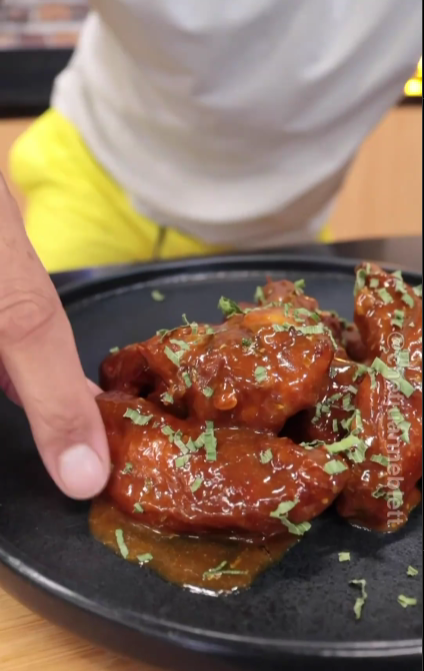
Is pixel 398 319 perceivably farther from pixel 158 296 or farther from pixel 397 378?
pixel 158 296

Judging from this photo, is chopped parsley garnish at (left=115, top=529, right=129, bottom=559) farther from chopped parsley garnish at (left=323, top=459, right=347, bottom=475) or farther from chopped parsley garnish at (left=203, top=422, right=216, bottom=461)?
chopped parsley garnish at (left=323, top=459, right=347, bottom=475)

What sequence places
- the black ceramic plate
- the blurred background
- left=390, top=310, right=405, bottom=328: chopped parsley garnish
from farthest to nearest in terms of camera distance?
the blurred background → left=390, top=310, right=405, bottom=328: chopped parsley garnish → the black ceramic plate

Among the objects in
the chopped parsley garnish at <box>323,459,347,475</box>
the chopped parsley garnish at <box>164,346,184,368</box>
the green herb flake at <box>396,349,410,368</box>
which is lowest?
the chopped parsley garnish at <box>323,459,347,475</box>

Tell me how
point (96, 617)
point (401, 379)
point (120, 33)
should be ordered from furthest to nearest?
point (120, 33) → point (401, 379) → point (96, 617)

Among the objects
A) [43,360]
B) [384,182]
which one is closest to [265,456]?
[43,360]

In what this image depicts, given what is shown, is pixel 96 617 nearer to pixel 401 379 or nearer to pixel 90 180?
pixel 401 379

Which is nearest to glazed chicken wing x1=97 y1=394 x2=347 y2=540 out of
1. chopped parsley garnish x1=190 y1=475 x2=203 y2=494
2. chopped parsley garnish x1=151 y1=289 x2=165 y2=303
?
chopped parsley garnish x1=190 y1=475 x2=203 y2=494

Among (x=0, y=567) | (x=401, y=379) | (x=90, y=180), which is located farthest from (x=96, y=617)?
(x=90, y=180)
